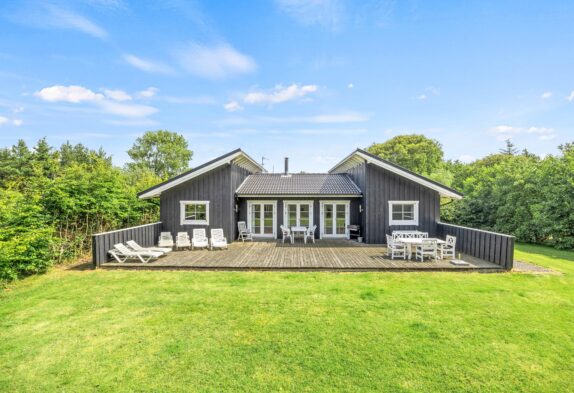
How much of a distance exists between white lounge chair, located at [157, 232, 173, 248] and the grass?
4236 mm

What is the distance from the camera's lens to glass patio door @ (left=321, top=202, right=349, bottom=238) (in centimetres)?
1358

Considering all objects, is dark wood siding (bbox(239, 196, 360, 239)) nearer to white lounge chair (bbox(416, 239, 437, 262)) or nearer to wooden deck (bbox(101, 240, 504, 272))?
wooden deck (bbox(101, 240, 504, 272))

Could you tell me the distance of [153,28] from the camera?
461 inches

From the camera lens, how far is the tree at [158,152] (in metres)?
39.2

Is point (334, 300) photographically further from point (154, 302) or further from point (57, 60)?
point (57, 60)

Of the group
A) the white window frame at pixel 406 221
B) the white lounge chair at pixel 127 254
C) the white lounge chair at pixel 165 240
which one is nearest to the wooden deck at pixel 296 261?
the white lounge chair at pixel 127 254

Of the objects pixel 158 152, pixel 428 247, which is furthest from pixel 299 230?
pixel 158 152

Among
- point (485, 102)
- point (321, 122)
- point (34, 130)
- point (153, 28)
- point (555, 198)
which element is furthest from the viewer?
point (34, 130)

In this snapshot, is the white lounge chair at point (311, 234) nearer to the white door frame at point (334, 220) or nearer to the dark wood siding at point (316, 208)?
the dark wood siding at point (316, 208)

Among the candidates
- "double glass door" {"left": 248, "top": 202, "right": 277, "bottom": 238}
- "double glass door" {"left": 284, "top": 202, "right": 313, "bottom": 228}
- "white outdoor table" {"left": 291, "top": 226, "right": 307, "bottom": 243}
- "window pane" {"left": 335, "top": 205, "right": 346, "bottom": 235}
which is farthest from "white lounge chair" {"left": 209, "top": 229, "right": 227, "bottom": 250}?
"window pane" {"left": 335, "top": 205, "right": 346, "bottom": 235}

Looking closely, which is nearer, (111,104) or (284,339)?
(284,339)

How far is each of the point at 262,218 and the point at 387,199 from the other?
6411mm

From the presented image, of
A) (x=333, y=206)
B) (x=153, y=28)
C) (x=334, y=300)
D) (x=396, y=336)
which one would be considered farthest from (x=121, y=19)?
(x=396, y=336)

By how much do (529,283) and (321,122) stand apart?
20249 mm
